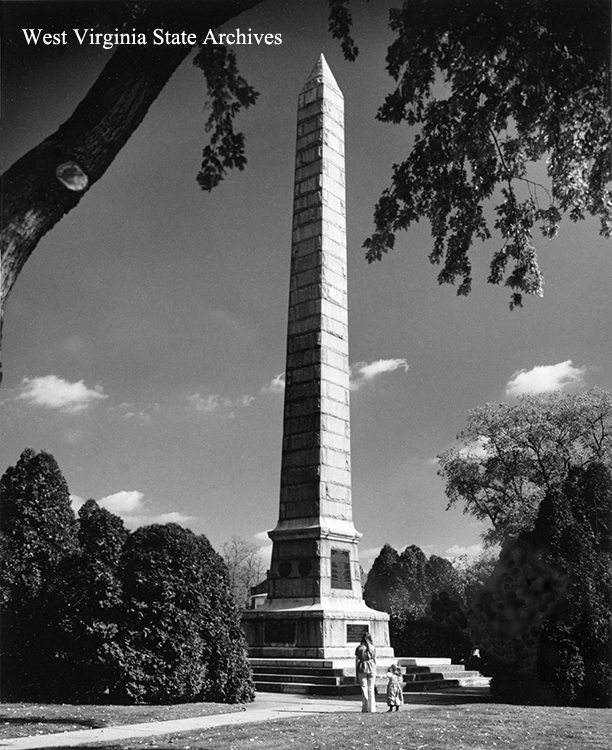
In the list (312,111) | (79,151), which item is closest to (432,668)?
(312,111)

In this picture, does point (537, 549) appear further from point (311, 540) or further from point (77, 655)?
point (77, 655)

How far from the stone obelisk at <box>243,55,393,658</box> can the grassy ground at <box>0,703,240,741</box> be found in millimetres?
6454

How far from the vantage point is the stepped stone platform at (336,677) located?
1684 cm

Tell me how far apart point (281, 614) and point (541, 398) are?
69.6 feet

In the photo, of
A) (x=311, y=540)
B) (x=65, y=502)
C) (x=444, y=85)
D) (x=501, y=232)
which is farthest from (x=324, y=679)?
(x=444, y=85)

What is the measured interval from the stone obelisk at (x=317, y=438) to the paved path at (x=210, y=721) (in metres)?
3.49

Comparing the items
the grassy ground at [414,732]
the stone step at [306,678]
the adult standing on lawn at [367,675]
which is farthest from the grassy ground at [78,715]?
the stone step at [306,678]

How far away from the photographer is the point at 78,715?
1159 centimetres

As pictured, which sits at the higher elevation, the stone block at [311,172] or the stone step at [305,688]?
the stone block at [311,172]

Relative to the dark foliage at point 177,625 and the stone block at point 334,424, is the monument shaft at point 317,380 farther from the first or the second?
the dark foliage at point 177,625

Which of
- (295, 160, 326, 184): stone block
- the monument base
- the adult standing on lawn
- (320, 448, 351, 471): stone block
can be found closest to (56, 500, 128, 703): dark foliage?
the adult standing on lawn

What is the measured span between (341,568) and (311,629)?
2095 mm

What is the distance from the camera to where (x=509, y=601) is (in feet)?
48.3

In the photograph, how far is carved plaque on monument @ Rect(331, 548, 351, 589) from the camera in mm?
20406
